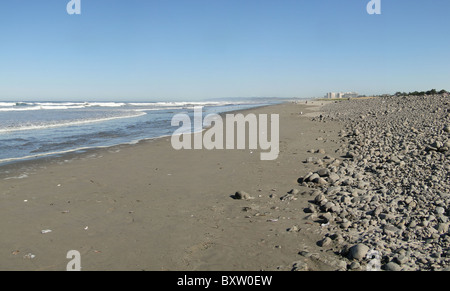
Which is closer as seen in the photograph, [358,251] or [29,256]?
[358,251]

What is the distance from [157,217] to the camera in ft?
16.2

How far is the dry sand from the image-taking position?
3.64 m

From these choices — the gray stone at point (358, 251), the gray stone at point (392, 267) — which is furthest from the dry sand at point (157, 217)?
the gray stone at point (392, 267)

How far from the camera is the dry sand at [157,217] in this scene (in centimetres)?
364

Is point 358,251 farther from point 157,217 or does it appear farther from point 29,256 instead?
point 29,256

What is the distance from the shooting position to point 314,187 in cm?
606

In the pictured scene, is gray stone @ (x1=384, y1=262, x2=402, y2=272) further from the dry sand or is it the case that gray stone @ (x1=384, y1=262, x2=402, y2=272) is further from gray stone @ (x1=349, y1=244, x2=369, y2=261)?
the dry sand


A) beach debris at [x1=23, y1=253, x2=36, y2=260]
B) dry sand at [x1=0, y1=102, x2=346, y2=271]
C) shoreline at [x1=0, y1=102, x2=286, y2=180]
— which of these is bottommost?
beach debris at [x1=23, y1=253, x2=36, y2=260]

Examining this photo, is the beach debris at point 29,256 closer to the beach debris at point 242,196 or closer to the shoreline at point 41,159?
the beach debris at point 242,196

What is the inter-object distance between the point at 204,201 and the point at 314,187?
2.10 m

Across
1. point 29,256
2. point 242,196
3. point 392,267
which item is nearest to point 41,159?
point 29,256

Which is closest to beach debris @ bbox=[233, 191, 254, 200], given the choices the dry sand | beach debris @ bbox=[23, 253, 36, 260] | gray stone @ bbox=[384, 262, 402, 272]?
the dry sand

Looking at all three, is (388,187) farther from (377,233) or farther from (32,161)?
(32,161)
